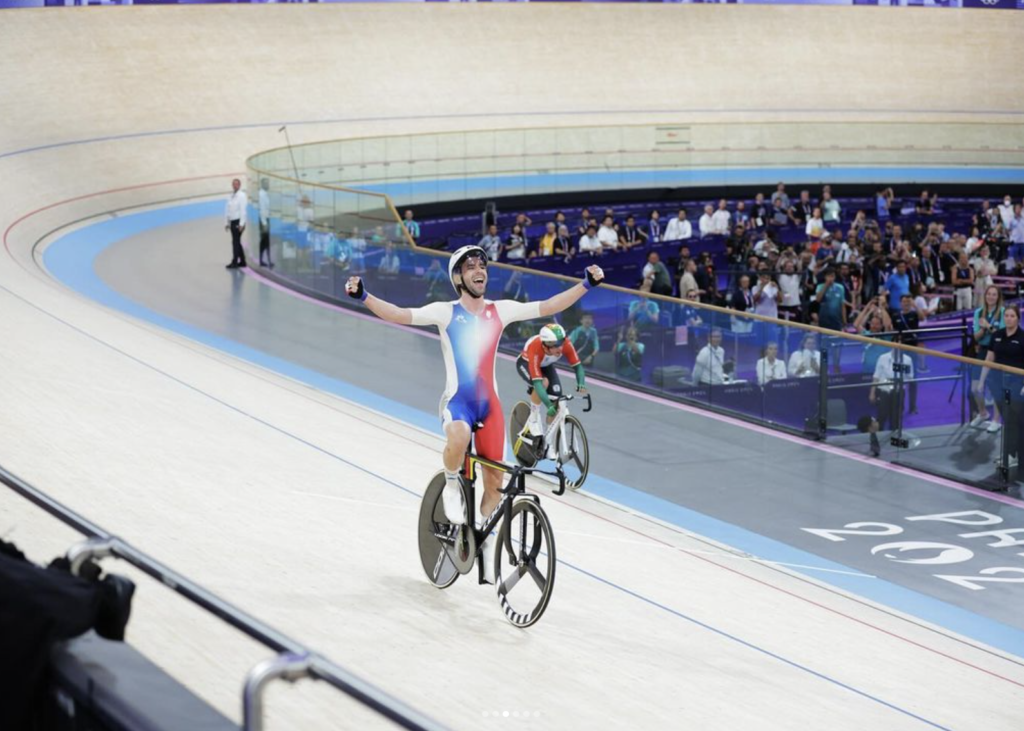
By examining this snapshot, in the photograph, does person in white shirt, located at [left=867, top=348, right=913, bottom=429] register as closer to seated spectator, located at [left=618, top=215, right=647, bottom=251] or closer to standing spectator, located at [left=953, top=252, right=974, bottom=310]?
standing spectator, located at [left=953, top=252, right=974, bottom=310]

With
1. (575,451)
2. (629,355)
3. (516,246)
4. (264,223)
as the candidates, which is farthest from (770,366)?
(264,223)

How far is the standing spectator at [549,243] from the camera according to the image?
17.8m

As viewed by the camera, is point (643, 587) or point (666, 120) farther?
point (666, 120)

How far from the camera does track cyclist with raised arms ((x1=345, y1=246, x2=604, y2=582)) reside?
221 inches

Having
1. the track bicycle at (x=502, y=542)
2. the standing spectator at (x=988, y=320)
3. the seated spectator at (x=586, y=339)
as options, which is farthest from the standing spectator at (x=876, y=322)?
the track bicycle at (x=502, y=542)

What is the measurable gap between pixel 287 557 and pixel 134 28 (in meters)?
18.8

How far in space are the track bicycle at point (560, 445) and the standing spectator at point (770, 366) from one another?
2.31m

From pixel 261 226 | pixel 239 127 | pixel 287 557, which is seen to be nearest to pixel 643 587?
pixel 287 557

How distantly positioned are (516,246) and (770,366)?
751cm

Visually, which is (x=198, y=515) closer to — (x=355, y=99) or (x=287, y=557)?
(x=287, y=557)

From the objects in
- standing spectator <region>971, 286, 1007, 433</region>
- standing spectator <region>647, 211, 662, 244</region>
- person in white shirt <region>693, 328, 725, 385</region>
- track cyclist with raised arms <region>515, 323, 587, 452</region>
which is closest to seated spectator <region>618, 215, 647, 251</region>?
standing spectator <region>647, 211, 662, 244</region>

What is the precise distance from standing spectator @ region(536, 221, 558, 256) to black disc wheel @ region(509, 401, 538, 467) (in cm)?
900

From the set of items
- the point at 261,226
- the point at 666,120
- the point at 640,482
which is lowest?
the point at 640,482

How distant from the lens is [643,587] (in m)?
6.30
